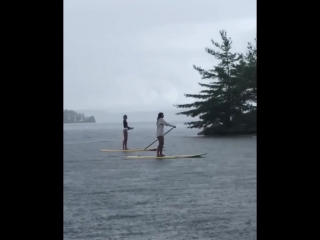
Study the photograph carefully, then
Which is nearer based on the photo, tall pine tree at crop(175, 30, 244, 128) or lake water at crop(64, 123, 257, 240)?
lake water at crop(64, 123, 257, 240)

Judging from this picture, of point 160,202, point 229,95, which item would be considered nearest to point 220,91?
point 229,95

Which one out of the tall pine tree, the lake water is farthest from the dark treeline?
the lake water

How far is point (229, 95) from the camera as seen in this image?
154ft

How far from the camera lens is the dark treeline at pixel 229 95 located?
46.3m

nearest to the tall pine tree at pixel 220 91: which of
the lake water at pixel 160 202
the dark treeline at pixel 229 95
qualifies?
the dark treeline at pixel 229 95

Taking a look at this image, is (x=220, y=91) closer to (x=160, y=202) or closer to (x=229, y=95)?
(x=229, y=95)

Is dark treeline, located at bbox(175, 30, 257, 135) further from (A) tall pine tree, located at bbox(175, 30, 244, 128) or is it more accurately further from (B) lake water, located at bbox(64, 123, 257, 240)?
(B) lake water, located at bbox(64, 123, 257, 240)

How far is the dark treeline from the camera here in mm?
46344

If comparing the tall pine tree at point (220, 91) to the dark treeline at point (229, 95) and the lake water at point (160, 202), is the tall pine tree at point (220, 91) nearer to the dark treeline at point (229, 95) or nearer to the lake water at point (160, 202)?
the dark treeline at point (229, 95)

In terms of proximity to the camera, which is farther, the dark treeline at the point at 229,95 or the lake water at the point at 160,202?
the dark treeline at the point at 229,95

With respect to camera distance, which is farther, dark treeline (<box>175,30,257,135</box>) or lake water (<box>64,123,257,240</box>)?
dark treeline (<box>175,30,257,135</box>)
